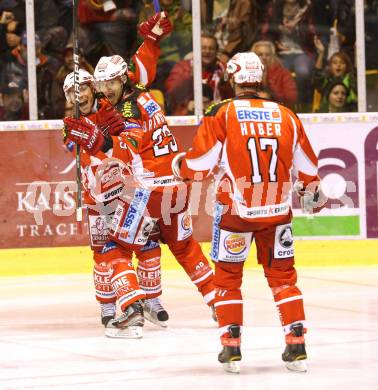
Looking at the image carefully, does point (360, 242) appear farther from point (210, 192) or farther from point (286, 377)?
point (286, 377)

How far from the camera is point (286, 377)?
6.48m

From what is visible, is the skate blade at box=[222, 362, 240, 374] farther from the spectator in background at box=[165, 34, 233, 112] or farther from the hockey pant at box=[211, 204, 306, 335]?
the spectator in background at box=[165, 34, 233, 112]

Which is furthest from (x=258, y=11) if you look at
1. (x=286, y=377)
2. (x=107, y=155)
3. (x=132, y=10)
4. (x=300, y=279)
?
(x=286, y=377)

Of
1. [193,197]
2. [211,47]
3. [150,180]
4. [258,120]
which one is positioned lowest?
[193,197]

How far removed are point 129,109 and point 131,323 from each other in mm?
1238

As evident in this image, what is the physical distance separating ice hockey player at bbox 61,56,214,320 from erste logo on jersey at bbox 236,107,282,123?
1.37 m

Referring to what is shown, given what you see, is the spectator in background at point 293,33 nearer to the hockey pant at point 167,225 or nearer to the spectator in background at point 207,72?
the spectator in background at point 207,72

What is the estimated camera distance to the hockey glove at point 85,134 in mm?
7449

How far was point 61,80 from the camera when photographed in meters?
11.2

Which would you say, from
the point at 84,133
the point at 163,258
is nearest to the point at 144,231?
the point at 84,133

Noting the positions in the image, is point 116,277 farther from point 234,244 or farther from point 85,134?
point 234,244

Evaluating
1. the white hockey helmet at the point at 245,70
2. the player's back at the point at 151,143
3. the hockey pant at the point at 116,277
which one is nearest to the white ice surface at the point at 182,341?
the hockey pant at the point at 116,277

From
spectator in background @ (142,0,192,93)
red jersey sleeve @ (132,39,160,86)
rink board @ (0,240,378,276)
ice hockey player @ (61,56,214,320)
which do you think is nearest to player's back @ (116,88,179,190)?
ice hockey player @ (61,56,214,320)

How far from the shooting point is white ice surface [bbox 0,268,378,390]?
254 inches
